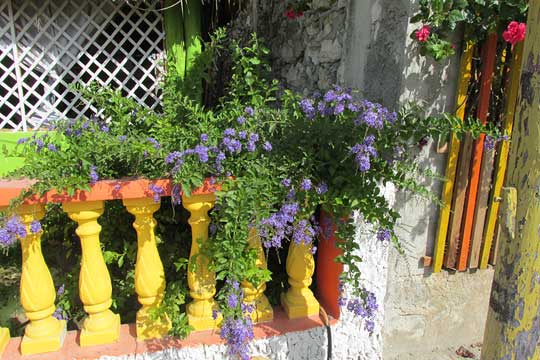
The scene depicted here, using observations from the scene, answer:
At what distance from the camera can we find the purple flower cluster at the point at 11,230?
4.95 feet

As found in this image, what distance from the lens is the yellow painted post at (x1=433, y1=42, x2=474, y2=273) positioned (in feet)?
7.11

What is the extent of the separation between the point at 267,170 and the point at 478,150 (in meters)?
1.32

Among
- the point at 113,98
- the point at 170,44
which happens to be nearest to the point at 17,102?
the point at 170,44

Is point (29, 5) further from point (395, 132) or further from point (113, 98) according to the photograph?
point (395, 132)

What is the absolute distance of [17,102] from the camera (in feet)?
15.3

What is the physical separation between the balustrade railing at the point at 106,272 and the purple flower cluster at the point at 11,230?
0.06 m

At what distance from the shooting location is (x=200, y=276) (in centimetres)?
189

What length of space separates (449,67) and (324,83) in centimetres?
79

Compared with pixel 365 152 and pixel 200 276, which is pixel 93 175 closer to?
pixel 200 276

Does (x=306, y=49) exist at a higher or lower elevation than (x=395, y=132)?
higher

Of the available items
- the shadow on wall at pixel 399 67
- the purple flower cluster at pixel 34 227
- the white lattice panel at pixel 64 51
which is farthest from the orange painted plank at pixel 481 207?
the white lattice panel at pixel 64 51

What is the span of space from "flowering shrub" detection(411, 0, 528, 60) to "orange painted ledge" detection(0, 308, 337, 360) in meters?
1.38

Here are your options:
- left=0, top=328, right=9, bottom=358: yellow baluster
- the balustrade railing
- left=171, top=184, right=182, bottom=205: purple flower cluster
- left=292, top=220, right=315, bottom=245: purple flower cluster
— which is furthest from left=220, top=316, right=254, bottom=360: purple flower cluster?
left=0, top=328, right=9, bottom=358: yellow baluster

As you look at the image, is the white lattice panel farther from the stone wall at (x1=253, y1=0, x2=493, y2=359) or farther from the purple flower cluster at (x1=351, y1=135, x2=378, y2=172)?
the purple flower cluster at (x1=351, y1=135, x2=378, y2=172)
